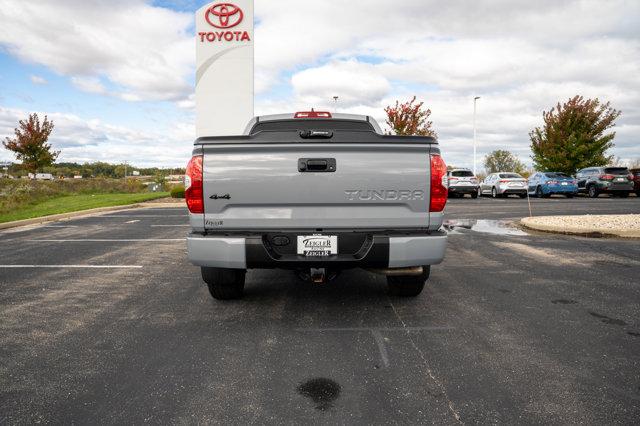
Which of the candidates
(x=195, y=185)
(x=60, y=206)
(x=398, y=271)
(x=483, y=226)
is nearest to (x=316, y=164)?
(x=195, y=185)

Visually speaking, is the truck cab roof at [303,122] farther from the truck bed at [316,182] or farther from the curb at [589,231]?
the curb at [589,231]

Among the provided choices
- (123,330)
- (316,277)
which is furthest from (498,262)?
(123,330)

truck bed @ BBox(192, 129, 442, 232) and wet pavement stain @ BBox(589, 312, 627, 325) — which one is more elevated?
truck bed @ BBox(192, 129, 442, 232)

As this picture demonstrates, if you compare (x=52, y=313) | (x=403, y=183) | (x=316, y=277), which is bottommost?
(x=52, y=313)

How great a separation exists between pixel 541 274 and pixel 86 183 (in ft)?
121

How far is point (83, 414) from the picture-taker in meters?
2.48

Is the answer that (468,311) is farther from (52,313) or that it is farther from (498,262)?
(52,313)

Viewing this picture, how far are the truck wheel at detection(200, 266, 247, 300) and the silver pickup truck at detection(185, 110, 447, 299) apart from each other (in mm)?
560

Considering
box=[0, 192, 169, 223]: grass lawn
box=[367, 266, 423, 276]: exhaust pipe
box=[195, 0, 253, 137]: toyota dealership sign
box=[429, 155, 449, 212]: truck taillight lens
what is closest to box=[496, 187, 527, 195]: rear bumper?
box=[195, 0, 253, 137]: toyota dealership sign

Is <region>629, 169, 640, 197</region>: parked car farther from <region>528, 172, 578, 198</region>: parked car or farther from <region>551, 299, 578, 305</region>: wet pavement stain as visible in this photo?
<region>551, 299, 578, 305</region>: wet pavement stain

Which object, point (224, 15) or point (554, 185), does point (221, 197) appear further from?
point (554, 185)

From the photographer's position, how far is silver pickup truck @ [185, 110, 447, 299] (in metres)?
3.72

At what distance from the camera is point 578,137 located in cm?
3078

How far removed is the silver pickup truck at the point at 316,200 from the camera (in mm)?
3721
